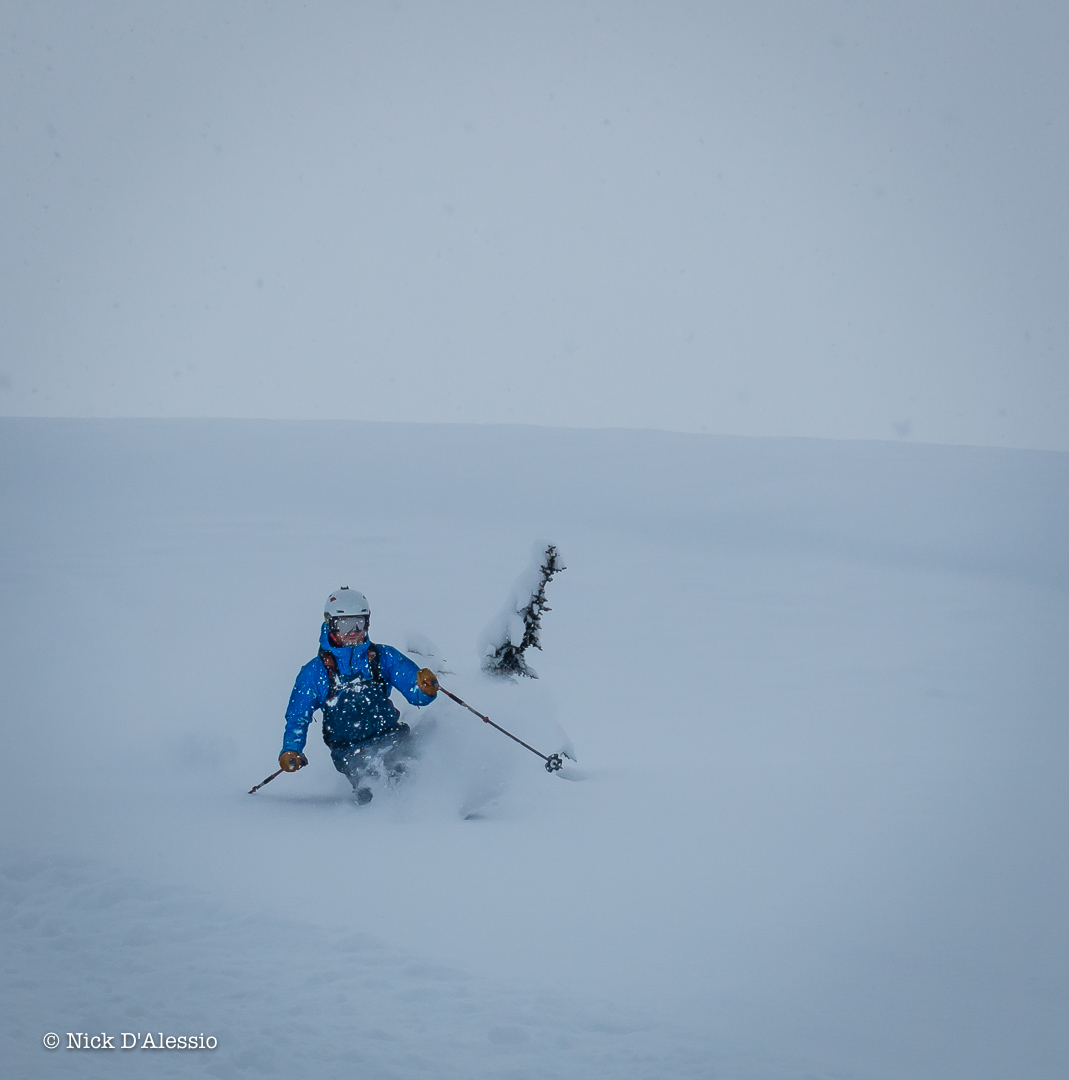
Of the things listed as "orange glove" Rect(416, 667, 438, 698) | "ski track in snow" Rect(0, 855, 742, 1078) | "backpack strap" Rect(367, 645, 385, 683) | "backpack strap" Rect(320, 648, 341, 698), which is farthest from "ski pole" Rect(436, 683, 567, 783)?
"ski track in snow" Rect(0, 855, 742, 1078)

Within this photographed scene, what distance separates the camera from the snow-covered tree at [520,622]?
5.83m

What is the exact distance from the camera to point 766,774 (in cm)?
606

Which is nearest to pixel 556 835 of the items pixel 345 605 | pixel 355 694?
pixel 355 694

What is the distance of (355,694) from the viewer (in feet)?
18.1

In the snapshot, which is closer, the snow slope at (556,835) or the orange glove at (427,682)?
the snow slope at (556,835)

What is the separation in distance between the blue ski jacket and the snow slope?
32cm

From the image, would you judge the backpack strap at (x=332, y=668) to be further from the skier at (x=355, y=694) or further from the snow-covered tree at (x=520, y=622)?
the snow-covered tree at (x=520, y=622)

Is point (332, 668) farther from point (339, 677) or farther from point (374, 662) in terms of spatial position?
point (374, 662)

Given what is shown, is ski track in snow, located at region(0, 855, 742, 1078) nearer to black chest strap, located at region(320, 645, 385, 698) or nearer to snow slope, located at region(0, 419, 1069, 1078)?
snow slope, located at region(0, 419, 1069, 1078)

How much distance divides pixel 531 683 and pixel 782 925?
7.33 feet

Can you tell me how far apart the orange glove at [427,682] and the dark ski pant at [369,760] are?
0.37 meters

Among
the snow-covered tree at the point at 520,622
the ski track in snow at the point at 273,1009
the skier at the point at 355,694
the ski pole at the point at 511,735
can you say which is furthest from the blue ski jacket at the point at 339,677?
the ski track in snow at the point at 273,1009

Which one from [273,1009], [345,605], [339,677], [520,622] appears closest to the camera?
[273,1009]

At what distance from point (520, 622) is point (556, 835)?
1.38 metres
